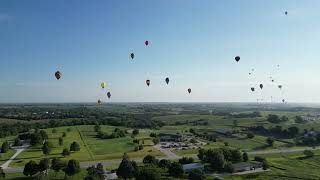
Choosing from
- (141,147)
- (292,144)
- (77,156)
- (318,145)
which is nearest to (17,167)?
(77,156)

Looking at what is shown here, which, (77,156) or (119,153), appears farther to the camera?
(119,153)

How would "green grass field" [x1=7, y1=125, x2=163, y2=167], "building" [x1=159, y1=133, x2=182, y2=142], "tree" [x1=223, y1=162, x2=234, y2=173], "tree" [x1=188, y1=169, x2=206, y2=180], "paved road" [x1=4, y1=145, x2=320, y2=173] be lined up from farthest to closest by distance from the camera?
"building" [x1=159, y1=133, x2=182, y2=142], "green grass field" [x1=7, y1=125, x2=163, y2=167], "paved road" [x1=4, y1=145, x2=320, y2=173], "tree" [x1=223, y1=162, x2=234, y2=173], "tree" [x1=188, y1=169, x2=206, y2=180]

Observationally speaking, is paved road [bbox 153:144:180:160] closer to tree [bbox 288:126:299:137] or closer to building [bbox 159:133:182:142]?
building [bbox 159:133:182:142]

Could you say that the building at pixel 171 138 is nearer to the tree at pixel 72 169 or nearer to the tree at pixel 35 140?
the tree at pixel 35 140

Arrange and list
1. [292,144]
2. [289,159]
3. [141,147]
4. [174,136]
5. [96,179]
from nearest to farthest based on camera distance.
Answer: [96,179], [289,159], [141,147], [292,144], [174,136]

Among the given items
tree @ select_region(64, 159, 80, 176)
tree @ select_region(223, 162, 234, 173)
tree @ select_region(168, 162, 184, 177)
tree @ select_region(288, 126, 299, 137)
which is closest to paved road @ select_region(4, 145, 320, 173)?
tree @ select_region(64, 159, 80, 176)

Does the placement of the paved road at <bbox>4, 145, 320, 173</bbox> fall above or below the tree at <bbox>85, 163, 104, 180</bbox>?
below

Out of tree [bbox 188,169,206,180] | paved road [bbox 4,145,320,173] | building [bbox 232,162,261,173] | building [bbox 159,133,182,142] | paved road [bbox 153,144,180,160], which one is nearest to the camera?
tree [bbox 188,169,206,180]

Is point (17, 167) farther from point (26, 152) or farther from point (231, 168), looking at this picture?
point (231, 168)

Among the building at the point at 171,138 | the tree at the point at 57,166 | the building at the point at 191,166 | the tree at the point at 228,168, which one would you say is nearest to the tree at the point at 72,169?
the tree at the point at 57,166
